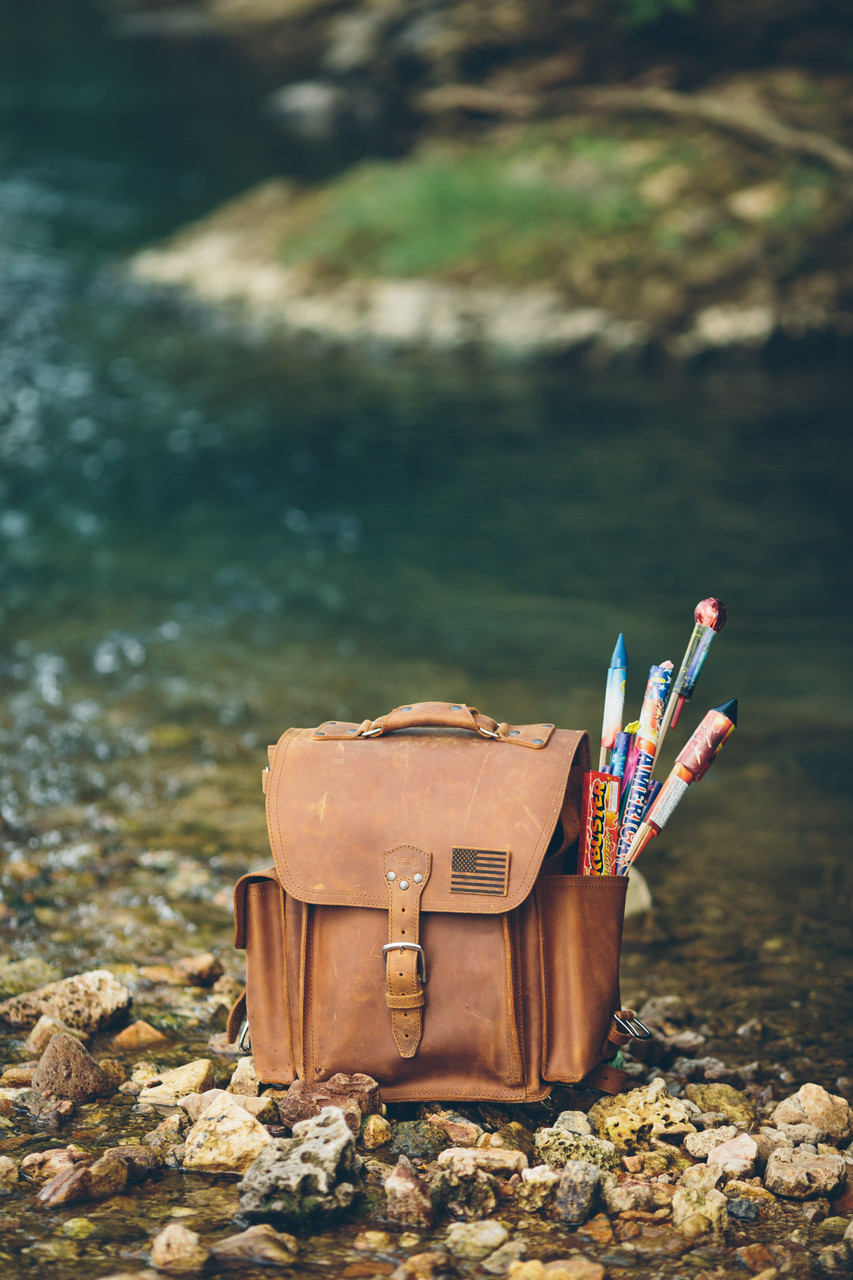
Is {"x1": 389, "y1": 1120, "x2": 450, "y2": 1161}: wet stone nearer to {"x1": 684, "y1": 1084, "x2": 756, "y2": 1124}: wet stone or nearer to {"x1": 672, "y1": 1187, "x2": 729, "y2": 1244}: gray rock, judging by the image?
{"x1": 672, "y1": 1187, "x2": 729, "y2": 1244}: gray rock

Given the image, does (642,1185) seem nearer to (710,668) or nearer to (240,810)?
(240,810)

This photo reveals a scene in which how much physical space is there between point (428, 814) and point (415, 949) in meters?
0.32

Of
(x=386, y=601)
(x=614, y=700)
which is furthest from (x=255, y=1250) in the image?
(x=386, y=601)

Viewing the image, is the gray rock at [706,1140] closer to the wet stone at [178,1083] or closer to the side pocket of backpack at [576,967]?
the side pocket of backpack at [576,967]

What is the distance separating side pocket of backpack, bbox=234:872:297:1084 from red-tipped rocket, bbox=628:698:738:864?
0.93 m

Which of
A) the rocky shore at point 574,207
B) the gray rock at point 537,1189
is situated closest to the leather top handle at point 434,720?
the gray rock at point 537,1189

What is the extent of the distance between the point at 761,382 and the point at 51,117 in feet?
71.5

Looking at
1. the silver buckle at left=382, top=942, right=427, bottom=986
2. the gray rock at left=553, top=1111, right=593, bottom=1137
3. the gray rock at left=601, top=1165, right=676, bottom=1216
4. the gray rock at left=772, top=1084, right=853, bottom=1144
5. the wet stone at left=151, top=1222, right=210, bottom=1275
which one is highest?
the silver buckle at left=382, top=942, right=427, bottom=986

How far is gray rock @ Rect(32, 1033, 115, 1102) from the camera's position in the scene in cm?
293

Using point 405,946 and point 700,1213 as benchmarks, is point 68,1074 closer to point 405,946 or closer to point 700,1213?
point 405,946

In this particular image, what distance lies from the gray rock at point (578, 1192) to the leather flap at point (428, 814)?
58 centimetres

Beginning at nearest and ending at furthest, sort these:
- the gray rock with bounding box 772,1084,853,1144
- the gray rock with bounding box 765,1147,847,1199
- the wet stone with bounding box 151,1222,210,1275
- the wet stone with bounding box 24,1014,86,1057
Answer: the wet stone with bounding box 151,1222,210,1275
the gray rock with bounding box 765,1147,847,1199
the gray rock with bounding box 772,1084,853,1144
the wet stone with bounding box 24,1014,86,1057

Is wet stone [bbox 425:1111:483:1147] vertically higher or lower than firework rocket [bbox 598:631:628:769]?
lower

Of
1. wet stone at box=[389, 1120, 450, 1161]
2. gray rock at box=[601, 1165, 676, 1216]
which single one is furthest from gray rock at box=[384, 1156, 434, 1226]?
gray rock at box=[601, 1165, 676, 1216]
